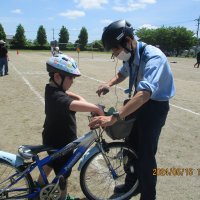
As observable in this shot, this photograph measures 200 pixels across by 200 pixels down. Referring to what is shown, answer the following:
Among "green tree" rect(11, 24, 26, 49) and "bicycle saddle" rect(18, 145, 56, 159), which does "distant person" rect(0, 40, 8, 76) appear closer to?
"bicycle saddle" rect(18, 145, 56, 159)

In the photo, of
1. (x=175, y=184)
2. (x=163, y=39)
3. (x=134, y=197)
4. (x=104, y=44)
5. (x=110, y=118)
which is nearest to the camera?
(x=110, y=118)

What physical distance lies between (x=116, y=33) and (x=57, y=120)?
3.56 feet

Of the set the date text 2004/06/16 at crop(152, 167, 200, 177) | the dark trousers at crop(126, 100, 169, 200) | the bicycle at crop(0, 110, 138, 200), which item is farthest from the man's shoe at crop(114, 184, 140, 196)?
the date text 2004/06/16 at crop(152, 167, 200, 177)

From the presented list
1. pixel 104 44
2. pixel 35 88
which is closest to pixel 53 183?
pixel 104 44

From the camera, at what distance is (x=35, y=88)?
40.4ft

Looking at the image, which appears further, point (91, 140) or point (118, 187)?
point (118, 187)

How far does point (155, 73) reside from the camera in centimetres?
296

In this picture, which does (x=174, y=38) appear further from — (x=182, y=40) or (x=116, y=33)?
(x=116, y=33)

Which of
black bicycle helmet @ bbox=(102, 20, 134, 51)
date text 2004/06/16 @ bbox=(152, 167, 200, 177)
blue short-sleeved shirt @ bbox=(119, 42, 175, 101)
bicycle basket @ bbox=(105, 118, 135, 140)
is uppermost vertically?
black bicycle helmet @ bbox=(102, 20, 134, 51)

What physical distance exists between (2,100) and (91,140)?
23.5ft

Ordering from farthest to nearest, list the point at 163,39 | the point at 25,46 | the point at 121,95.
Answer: the point at 163,39, the point at 25,46, the point at 121,95

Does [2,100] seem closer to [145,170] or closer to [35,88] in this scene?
[35,88]

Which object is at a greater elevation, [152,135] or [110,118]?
[110,118]

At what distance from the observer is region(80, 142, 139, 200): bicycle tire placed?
3660 mm
